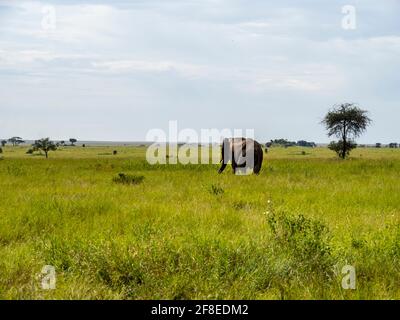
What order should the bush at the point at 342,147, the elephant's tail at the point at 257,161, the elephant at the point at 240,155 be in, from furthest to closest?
the bush at the point at 342,147, the elephant at the point at 240,155, the elephant's tail at the point at 257,161

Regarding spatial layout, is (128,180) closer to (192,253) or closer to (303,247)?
(192,253)

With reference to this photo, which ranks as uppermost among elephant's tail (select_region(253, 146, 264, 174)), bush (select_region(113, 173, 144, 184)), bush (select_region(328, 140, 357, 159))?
bush (select_region(328, 140, 357, 159))

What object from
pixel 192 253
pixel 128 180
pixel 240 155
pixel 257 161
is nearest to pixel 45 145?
pixel 240 155

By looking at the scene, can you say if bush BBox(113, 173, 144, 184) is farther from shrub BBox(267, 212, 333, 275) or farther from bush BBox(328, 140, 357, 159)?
bush BBox(328, 140, 357, 159)

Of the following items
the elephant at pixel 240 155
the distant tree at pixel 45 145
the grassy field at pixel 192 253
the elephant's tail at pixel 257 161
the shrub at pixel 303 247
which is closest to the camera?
the grassy field at pixel 192 253

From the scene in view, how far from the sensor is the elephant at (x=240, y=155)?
20.5m

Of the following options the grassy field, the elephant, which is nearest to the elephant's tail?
the elephant

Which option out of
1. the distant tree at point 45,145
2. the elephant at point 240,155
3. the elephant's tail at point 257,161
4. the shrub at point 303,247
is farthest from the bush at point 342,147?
the shrub at point 303,247

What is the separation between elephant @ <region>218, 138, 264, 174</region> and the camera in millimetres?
20484

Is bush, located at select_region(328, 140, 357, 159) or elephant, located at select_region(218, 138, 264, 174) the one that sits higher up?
bush, located at select_region(328, 140, 357, 159)

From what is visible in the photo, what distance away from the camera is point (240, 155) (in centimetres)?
2058

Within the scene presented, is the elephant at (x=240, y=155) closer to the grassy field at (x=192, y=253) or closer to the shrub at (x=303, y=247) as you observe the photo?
the grassy field at (x=192, y=253)

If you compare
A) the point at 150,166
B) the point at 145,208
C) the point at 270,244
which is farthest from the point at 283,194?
the point at 150,166
